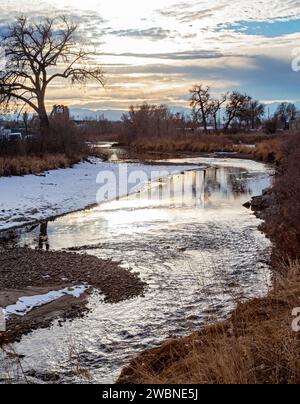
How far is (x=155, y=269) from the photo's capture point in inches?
446

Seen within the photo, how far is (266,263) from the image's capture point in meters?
11.5

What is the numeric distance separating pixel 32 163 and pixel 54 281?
19255 millimetres

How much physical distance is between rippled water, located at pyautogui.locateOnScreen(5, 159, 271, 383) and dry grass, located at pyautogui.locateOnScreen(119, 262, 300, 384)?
585 mm

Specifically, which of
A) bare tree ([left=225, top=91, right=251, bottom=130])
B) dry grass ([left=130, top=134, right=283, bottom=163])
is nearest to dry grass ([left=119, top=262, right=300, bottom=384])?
dry grass ([left=130, top=134, right=283, bottom=163])

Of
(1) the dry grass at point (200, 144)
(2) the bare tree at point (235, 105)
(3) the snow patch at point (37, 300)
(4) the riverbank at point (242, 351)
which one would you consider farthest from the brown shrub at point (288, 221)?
(2) the bare tree at point (235, 105)

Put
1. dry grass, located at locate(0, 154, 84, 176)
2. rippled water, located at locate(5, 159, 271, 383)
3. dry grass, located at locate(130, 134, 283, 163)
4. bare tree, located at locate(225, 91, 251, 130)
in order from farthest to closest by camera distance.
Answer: bare tree, located at locate(225, 91, 251, 130) < dry grass, located at locate(130, 134, 283, 163) < dry grass, located at locate(0, 154, 84, 176) < rippled water, located at locate(5, 159, 271, 383)

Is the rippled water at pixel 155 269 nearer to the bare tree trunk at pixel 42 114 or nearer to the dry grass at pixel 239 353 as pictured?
the dry grass at pixel 239 353

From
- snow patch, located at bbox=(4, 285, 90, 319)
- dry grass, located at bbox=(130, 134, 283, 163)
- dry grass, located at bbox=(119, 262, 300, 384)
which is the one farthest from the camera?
dry grass, located at bbox=(130, 134, 283, 163)

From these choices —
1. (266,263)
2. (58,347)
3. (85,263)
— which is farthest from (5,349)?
(266,263)

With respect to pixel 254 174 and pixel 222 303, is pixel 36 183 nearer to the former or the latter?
pixel 254 174

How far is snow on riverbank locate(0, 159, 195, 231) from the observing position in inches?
735

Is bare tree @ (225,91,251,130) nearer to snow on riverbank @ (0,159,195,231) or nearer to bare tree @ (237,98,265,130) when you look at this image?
bare tree @ (237,98,265,130)

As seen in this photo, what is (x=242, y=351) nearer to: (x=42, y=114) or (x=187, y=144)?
(x=42, y=114)

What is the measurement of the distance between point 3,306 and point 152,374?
153 inches
